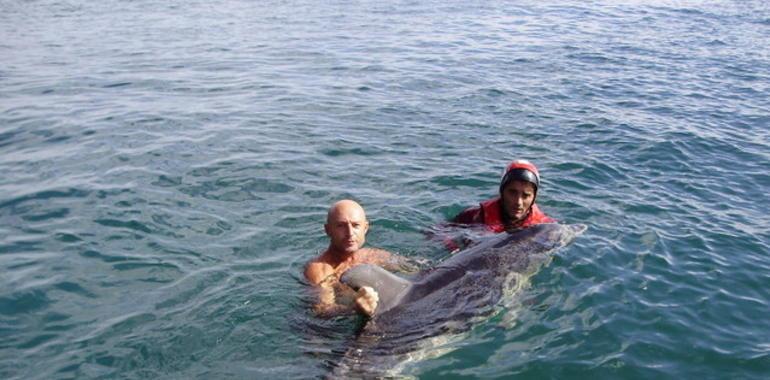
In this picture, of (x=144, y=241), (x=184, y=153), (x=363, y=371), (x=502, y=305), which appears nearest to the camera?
(x=363, y=371)

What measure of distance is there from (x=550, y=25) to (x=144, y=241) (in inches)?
960

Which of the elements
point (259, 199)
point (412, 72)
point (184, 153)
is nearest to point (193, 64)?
point (412, 72)

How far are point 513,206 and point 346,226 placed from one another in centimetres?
261

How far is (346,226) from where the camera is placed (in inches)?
300

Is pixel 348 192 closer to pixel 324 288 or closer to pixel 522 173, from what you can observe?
pixel 522 173

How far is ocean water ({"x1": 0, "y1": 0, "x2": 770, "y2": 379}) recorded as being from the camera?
692 cm

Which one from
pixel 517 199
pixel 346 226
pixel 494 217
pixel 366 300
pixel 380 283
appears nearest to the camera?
pixel 366 300

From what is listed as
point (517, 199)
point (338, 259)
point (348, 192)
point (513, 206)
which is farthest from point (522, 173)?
point (348, 192)

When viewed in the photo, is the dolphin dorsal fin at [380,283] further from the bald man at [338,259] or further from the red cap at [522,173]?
the red cap at [522,173]

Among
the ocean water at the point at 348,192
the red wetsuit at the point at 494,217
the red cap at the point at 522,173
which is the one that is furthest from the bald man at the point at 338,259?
the red cap at the point at 522,173

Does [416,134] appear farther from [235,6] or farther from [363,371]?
[235,6]

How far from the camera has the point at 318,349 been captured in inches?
260

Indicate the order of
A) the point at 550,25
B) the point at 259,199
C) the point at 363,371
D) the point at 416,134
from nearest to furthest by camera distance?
the point at 363,371 < the point at 259,199 < the point at 416,134 < the point at 550,25

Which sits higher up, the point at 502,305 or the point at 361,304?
the point at 361,304
